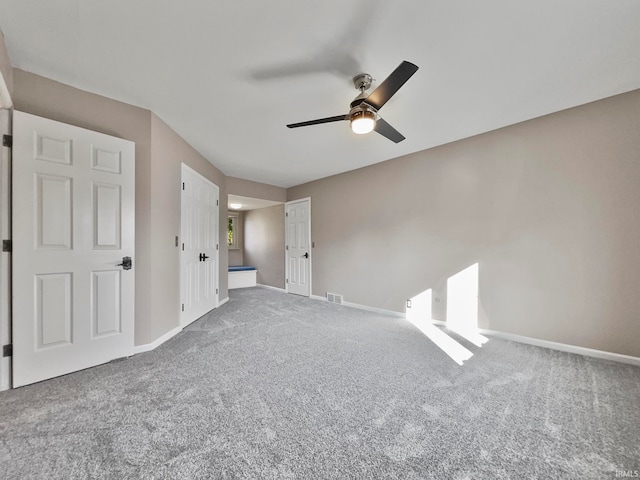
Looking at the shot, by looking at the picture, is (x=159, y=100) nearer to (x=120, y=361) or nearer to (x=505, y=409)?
(x=120, y=361)

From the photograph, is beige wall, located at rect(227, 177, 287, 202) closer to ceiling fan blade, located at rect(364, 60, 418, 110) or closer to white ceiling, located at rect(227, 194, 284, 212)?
white ceiling, located at rect(227, 194, 284, 212)

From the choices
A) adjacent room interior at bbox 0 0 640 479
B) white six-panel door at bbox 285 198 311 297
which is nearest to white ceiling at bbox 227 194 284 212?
white six-panel door at bbox 285 198 311 297

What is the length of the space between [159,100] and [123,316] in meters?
2.12

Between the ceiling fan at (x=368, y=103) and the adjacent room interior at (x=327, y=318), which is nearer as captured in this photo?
the adjacent room interior at (x=327, y=318)

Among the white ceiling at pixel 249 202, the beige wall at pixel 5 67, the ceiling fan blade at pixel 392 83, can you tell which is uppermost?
the beige wall at pixel 5 67

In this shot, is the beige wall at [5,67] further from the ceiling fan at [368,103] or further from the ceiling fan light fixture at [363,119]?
the ceiling fan light fixture at [363,119]

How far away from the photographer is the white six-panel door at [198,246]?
3363 millimetres

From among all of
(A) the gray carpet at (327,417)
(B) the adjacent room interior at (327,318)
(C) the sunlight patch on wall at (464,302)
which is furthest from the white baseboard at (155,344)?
(C) the sunlight patch on wall at (464,302)

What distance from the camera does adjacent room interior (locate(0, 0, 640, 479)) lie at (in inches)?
56.7

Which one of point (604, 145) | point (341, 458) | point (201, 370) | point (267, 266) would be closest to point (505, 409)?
point (341, 458)

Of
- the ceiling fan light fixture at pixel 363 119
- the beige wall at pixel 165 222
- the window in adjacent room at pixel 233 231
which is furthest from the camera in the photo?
the window in adjacent room at pixel 233 231

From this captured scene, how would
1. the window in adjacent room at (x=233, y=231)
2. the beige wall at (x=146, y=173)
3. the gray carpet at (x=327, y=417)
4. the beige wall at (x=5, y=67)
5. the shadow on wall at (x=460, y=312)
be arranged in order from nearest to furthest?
the gray carpet at (x=327, y=417) → the beige wall at (x=5, y=67) → the beige wall at (x=146, y=173) → the shadow on wall at (x=460, y=312) → the window in adjacent room at (x=233, y=231)

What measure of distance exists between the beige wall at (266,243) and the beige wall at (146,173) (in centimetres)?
319

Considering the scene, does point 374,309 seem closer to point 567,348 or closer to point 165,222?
point 567,348
